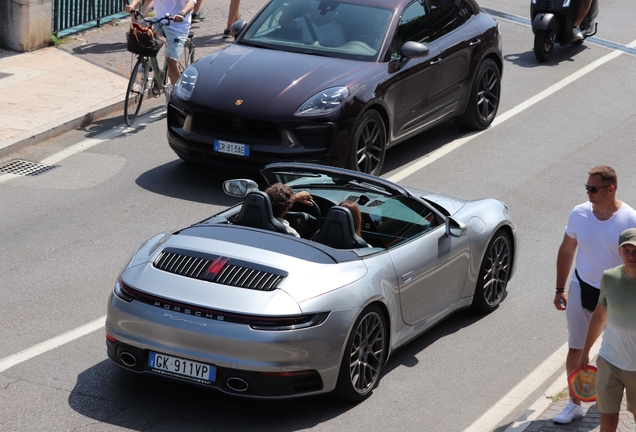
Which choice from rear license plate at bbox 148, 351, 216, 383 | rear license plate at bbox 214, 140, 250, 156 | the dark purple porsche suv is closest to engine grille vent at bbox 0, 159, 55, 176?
the dark purple porsche suv

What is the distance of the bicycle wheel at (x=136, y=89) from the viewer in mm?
13516

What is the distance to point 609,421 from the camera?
607cm

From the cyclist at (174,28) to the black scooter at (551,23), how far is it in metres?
5.89

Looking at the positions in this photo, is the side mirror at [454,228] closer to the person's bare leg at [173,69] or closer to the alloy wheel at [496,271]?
the alloy wheel at [496,271]

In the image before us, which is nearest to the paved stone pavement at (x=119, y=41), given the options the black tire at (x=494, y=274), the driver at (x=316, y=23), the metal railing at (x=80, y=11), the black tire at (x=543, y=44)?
the metal railing at (x=80, y=11)

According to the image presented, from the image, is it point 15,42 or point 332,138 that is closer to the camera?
Answer: point 332,138

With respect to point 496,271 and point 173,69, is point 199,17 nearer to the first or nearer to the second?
point 173,69

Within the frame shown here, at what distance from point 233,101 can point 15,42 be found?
6.24 metres

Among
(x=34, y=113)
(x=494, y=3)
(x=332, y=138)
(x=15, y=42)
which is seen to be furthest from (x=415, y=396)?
(x=494, y=3)

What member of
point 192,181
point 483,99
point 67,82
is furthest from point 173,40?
point 483,99

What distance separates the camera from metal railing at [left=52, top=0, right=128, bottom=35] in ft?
54.5

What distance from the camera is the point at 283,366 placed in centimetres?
650

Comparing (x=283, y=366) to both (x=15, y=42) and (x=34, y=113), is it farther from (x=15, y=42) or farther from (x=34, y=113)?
(x=15, y=42)

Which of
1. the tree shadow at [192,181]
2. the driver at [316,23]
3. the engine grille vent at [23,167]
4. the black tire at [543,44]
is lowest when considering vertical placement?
the engine grille vent at [23,167]
